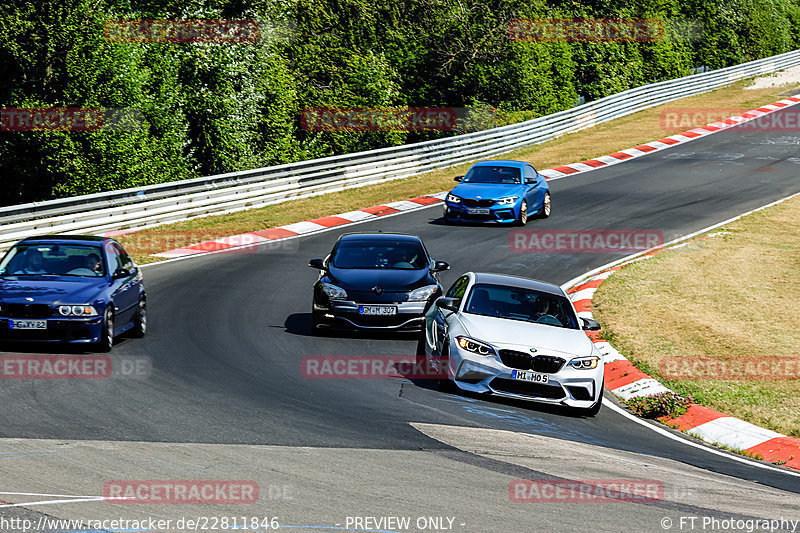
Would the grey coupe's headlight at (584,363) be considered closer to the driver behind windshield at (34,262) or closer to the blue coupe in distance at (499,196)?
the driver behind windshield at (34,262)

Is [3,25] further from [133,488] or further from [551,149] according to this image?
[133,488]

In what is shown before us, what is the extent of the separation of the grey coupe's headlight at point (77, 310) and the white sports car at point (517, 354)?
439 cm

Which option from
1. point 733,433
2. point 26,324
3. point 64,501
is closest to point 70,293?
point 26,324

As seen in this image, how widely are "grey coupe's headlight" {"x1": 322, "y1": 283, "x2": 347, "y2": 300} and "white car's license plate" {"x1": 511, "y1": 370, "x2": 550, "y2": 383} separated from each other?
402 cm

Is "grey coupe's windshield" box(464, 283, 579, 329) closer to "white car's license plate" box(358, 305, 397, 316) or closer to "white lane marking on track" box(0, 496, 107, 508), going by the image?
"white car's license plate" box(358, 305, 397, 316)

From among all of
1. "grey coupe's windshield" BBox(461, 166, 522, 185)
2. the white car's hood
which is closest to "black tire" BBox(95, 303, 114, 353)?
the white car's hood

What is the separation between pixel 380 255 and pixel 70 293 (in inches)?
203

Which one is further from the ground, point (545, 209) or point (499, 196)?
point (499, 196)

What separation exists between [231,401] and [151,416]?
105 cm

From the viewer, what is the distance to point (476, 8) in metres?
48.1

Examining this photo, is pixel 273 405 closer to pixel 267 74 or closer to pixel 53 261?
pixel 53 261

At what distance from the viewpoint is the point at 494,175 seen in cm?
2625

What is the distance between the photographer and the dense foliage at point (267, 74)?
34656 mm

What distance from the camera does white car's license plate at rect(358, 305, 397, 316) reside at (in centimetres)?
1460
